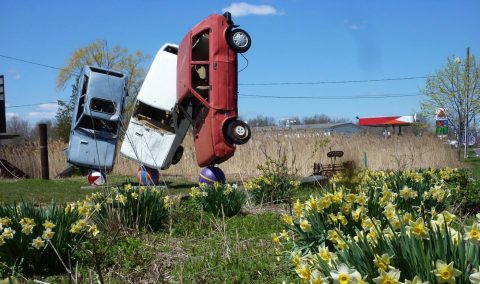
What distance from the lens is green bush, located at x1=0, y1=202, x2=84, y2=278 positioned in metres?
3.61

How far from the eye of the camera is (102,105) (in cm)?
→ 1167

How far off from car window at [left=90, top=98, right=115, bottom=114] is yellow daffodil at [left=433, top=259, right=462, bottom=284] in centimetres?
1015

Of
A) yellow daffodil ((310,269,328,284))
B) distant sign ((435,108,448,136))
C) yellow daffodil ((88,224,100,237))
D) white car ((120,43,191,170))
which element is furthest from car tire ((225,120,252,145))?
distant sign ((435,108,448,136))

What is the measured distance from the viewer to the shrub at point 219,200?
6.30m

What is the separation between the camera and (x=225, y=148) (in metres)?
8.80

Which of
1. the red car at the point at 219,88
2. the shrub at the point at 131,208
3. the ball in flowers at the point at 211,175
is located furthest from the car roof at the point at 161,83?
the shrub at the point at 131,208

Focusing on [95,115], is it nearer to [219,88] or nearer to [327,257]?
[219,88]

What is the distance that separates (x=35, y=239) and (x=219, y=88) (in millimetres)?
5441

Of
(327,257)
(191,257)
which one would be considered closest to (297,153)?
(191,257)

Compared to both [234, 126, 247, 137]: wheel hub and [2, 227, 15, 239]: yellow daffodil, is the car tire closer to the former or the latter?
[234, 126, 247, 137]: wheel hub

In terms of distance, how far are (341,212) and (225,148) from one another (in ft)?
18.3

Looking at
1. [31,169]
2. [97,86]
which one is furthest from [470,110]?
[97,86]

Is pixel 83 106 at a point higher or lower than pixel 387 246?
higher

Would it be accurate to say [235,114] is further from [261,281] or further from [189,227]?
[261,281]
